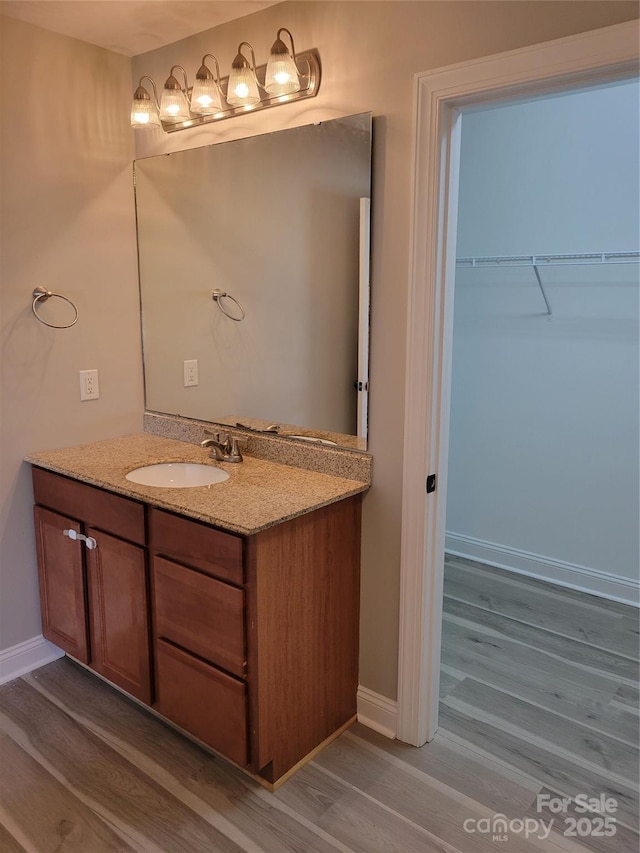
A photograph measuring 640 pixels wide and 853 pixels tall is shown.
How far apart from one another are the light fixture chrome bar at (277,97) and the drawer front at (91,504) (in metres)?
1.34

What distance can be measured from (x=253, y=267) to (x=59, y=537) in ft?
3.91

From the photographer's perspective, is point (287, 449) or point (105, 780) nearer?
point (105, 780)

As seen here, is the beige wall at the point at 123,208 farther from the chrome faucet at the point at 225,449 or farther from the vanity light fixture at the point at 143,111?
the chrome faucet at the point at 225,449

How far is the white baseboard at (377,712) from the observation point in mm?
2098

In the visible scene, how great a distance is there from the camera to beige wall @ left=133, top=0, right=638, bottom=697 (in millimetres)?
1621

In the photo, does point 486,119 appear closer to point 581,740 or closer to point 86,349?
point 86,349

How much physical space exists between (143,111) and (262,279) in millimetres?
746

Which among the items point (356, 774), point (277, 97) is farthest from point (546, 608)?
point (277, 97)

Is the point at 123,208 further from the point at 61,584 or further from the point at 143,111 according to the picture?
the point at 61,584

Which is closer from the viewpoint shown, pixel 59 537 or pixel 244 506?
pixel 244 506

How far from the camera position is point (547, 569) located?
3.27 metres

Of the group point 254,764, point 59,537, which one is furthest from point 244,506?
point 59,537

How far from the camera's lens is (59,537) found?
7.48 ft

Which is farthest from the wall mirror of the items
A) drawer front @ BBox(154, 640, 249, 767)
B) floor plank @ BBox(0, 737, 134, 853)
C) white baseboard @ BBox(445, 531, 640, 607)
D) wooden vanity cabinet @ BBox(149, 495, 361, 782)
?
white baseboard @ BBox(445, 531, 640, 607)
